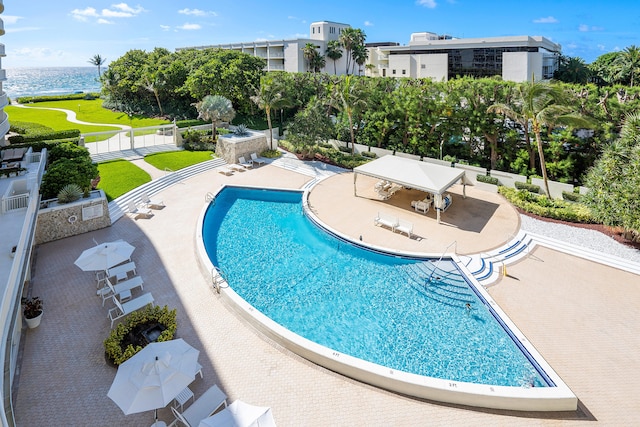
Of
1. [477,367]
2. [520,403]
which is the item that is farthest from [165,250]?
[520,403]

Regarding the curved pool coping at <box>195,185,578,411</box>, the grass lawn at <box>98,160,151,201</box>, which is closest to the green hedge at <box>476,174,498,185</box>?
the curved pool coping at <box>195,185,578,411</box>

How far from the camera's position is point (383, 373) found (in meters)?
10.9

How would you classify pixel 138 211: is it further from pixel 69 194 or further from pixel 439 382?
pixel 439 382

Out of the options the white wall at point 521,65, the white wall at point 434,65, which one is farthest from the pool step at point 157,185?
the white wall at point 521,65

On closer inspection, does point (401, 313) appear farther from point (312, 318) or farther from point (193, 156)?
point (193, 156)

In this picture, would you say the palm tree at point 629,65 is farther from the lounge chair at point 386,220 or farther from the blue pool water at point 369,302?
the blue pool water at point 369,302

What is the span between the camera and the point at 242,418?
8477 mm

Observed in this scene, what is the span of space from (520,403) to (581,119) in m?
20.3

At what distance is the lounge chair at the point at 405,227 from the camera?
19844 mm

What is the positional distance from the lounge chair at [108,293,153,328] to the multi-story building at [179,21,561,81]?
52574mm

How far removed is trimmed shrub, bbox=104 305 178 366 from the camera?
1164cm

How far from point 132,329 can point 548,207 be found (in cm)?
2381

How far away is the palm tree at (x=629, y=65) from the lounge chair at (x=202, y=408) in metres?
71.4

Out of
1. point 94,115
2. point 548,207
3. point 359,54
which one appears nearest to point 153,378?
point 548,207
